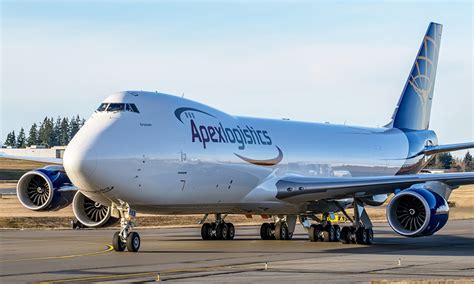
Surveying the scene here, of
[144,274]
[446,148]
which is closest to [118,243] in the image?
[144,274]

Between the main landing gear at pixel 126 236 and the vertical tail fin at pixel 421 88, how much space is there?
19850mm

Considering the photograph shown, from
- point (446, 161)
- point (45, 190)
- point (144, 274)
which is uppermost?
point (446, 161)

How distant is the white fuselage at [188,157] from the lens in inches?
964

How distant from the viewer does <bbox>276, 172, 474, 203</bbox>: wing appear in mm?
28453

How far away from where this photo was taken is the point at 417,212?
2848 cm

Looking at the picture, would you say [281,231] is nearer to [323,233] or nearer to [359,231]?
[323,233]

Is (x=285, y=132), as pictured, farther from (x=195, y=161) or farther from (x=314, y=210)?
(x=195, y=161)

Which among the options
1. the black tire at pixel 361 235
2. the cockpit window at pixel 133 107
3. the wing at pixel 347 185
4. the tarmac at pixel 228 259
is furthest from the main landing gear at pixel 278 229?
the cockpit window at pixel 133 107

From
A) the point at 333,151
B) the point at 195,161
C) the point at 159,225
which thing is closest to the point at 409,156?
the point at 333,151

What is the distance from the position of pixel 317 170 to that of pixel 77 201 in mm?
9694

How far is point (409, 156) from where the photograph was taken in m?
41.2

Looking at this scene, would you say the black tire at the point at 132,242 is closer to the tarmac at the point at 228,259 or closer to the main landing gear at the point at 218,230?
the tarmac at the point at 228,259

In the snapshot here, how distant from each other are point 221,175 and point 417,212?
6127 mm

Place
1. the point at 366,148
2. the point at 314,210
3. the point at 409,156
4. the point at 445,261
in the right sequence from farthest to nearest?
the point at 409,156
the point at 366,148
the point at 314,210
the point at 445,261
